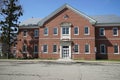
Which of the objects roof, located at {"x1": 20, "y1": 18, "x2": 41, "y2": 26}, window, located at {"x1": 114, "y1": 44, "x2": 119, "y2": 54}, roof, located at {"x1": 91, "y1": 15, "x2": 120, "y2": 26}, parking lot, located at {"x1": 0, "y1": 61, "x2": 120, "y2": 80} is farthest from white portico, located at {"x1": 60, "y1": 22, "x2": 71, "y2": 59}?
parking lot, located at {"x1": 0, "y1": 61, "x2": 120, "y2": 80}

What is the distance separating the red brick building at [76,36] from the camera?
4059cm

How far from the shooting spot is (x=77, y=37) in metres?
A: 40.9

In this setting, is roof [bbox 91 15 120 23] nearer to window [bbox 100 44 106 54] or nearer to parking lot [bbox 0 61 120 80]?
window [bbox 100 44 106 54]

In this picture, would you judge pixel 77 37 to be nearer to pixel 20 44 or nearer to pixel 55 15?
pixel 55 15

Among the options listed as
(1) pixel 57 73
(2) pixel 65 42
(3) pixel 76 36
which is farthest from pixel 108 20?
(1) pixel 57 73

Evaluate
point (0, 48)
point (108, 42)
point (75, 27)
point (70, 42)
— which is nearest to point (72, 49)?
point (70, 42)

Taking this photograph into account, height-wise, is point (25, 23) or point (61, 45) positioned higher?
point (25, 23)

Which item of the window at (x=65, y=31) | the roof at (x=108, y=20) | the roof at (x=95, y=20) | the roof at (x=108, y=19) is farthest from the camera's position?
the roof at (x=108, y=19)

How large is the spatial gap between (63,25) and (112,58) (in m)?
11.7

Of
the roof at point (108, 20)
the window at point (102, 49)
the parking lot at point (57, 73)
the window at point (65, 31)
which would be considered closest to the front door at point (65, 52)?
the window at point (65, 31)

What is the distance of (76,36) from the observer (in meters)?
41.0

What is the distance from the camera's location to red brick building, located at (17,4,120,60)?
1598 inches

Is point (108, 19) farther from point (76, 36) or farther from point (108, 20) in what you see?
point (76, 36)

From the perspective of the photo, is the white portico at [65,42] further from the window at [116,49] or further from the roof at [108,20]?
the window at [116,49]
